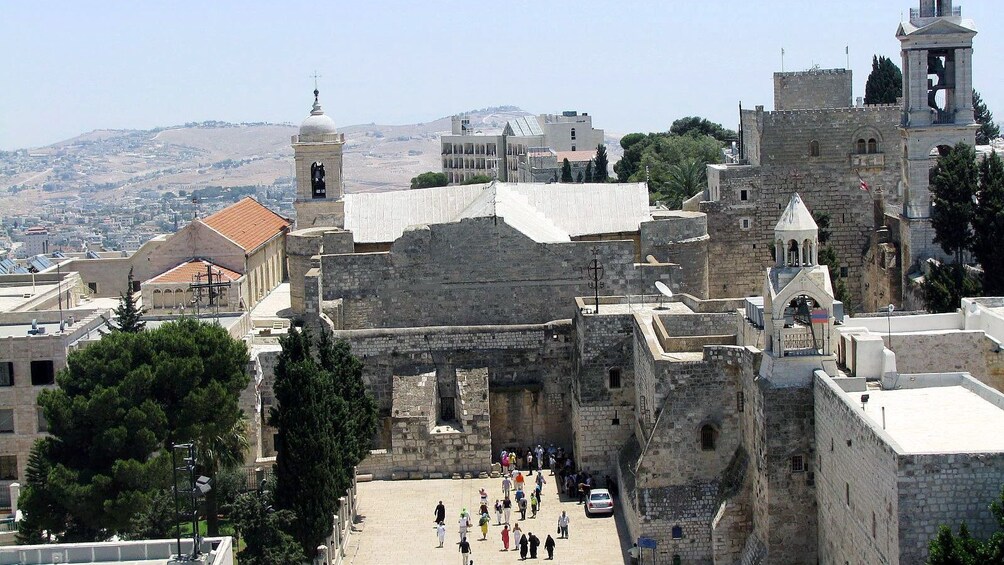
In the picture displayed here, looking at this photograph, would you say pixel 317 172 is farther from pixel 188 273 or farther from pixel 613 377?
pixel 613 377

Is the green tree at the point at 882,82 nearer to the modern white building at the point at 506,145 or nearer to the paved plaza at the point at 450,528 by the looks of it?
the paved plaza at the point at 450,528

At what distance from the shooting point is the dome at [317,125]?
71375mm

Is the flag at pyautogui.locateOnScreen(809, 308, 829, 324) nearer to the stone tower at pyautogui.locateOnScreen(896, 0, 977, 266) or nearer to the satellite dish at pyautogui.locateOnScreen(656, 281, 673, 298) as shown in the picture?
the satellite dish at pyautogui.locateOnScreen(656, 281, 673, 298)

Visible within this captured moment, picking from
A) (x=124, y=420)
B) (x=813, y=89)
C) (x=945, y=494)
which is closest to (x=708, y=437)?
(x=945, y=494)

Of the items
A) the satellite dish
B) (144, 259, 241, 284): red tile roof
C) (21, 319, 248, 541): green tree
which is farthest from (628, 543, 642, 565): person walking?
(144, 259, 241, 284): red tile roof

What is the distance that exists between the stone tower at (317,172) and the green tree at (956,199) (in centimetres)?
2847

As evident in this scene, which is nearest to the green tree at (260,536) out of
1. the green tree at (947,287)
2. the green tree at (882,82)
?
the green tree at (947,287)

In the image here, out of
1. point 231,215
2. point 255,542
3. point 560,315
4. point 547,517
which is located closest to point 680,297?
point 560,315

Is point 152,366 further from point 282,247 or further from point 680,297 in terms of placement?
point 282,247

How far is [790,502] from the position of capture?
32406mm

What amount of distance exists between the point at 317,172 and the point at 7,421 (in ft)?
99.3

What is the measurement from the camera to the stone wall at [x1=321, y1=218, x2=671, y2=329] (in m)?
48.0

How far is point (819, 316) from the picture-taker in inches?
1257

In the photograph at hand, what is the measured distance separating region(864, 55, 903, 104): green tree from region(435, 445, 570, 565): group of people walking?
43.0 meters
